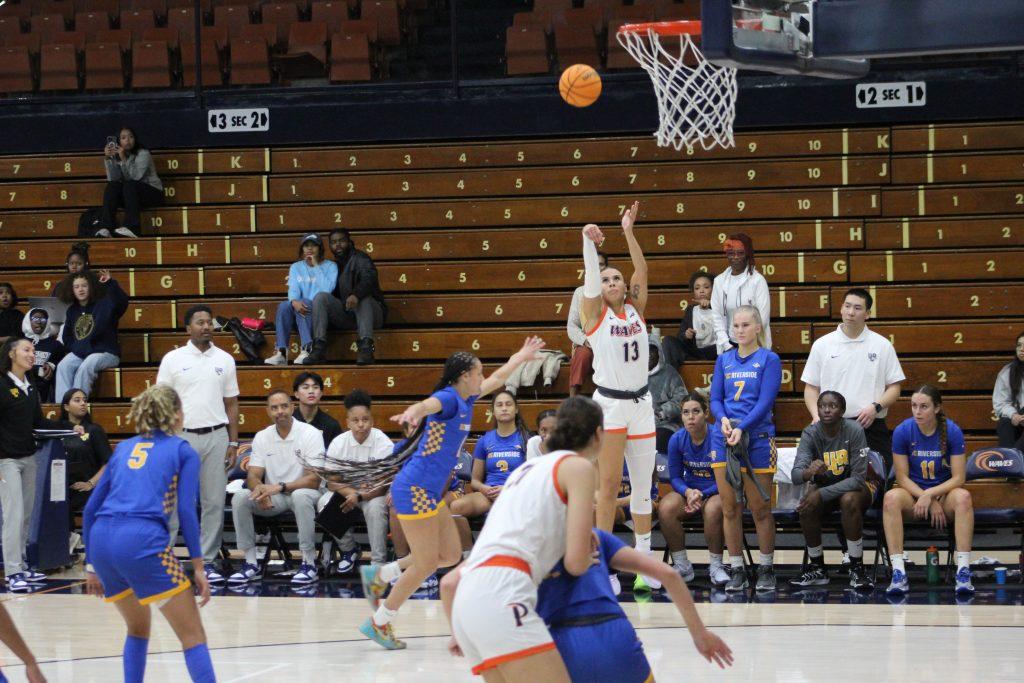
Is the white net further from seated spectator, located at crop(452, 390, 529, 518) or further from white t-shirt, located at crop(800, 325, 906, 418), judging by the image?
seated spectator, located at crop(452, 390, 529, 518)

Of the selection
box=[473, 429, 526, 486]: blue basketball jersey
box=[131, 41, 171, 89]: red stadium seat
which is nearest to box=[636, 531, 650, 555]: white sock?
box=[473, 429, 526, 486]: blue basketball jersey

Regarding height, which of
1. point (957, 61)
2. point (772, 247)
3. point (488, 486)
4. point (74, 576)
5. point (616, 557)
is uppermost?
point (957, 61)

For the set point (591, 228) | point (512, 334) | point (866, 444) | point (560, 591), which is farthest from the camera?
point (512, 334)

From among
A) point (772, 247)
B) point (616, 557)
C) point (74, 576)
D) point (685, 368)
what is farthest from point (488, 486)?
point (616, 557)

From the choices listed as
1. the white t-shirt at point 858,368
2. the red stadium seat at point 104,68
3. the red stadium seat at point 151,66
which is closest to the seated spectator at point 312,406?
the white t-shirt at point 858,368

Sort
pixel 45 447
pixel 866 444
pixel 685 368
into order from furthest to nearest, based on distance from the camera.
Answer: pixel 685 368
pixel 45 447
pixel 866 444

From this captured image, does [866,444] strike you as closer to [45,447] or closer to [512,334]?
[512,334]

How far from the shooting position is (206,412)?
1080cm

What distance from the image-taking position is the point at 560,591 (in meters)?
4.41

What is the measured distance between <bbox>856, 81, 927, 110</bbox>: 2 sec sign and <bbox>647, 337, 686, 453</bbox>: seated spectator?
3.75 m

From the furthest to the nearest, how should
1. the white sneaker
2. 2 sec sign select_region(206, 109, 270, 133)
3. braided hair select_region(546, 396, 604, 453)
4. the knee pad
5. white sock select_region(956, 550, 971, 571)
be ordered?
1. 2 sec sign select_region(206, 109, 270, 133)
2. the white sneaker
3. white sock select_region(956, 550, 971, 571)
4. the knee pad
5. braided hair select_region(546, 396, 604, 453)

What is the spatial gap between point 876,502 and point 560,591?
6.15 metres

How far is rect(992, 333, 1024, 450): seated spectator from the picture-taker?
10695 millimetres

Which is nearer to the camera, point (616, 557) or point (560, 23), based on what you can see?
point (616, 557)
